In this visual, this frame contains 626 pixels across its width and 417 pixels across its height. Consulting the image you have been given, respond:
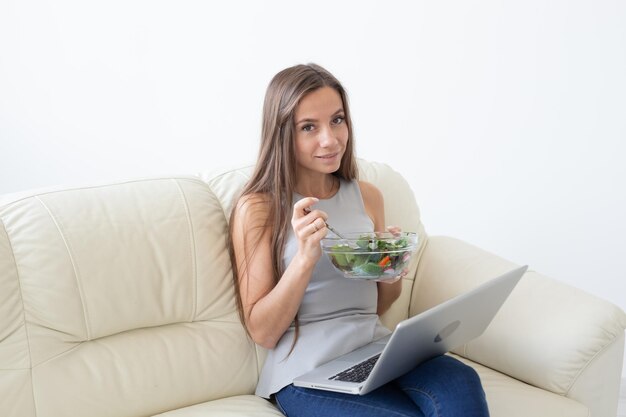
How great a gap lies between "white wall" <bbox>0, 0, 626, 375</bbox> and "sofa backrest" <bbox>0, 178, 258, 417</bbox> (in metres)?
1.14

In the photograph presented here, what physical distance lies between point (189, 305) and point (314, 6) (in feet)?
5.03

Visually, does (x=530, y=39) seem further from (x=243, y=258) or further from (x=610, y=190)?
(x=243, y=258)

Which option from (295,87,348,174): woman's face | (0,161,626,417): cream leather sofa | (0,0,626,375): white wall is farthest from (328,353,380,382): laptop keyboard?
(0,0,626,375): white wall

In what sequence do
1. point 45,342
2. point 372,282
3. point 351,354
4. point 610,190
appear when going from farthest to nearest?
1. point 610,190
2. point 372,282
3. point 351,354
4. point 45,342

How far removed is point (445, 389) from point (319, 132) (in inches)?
25.7

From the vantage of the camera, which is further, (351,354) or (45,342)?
(351,354)

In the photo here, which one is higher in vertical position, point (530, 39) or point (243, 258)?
point (530, 39)

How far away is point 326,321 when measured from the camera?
6.38 feet

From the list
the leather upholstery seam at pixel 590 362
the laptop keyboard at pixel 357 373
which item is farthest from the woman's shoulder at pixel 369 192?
the leather upholstery seam at pixel 590 362

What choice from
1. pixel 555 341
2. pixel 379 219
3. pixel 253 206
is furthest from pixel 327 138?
pixel 555 341

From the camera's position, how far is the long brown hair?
6.33 feet

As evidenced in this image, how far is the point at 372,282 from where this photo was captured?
2.04 meters

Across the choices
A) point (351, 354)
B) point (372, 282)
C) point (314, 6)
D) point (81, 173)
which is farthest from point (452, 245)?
point (81, 173)

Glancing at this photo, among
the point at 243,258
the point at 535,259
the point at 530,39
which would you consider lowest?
the point at 535,259
